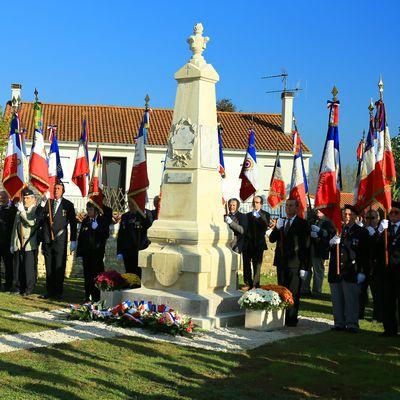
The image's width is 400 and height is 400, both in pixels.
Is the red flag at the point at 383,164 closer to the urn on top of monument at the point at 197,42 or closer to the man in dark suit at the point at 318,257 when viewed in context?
the man in dark suit at the point at 318,257

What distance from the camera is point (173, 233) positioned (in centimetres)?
1032

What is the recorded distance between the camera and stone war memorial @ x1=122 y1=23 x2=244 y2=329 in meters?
10.1

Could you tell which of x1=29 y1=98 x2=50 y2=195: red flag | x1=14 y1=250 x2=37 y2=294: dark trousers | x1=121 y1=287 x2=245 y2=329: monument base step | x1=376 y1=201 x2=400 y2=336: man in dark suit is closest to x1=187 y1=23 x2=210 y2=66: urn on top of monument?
x1=121 y1=287 x2=245 y2=329: monument base step

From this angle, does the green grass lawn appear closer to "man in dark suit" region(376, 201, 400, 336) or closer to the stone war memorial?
"man in dark suit" region(376, 201, 400, 336)

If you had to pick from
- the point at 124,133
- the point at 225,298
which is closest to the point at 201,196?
the point at 225,298

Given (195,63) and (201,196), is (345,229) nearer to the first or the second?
(201,196)

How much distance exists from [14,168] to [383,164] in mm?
7066

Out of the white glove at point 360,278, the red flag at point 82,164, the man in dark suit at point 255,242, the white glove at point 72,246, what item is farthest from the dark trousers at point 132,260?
the red flag at point 82,164

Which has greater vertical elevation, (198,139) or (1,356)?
(198,139)

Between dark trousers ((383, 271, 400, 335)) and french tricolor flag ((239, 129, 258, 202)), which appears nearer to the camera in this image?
dark trousers ((383, 271, 400, 335))

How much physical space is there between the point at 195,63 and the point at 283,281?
370 cm

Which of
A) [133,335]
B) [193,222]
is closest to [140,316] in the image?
[133,335]

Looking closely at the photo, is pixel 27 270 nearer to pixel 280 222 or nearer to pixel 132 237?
pixel 132 237

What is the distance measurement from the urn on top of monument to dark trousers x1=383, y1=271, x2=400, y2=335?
14.5 ft
